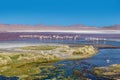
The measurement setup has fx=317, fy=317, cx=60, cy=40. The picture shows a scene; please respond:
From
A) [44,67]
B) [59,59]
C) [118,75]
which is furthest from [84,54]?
[118,75]

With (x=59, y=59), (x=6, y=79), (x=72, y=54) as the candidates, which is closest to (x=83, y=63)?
(x=59, y=59)

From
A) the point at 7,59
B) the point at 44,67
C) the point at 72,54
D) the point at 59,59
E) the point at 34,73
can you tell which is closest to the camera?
the point at 34,73

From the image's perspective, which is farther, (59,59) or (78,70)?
(59,59)

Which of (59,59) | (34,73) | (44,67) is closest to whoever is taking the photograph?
(34,73)

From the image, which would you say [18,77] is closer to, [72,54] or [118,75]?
[118,75]

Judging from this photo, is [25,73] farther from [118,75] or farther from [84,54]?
[84,54]

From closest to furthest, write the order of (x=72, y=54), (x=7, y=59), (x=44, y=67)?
(x=44, y=67) → (x=7, y=59) → (x=72, y=54)

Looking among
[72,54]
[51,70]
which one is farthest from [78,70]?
[72,54]

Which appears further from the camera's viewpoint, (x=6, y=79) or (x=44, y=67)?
(x=44, y=67)

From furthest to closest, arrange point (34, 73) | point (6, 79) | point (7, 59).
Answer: point (7, 59) → point (34, 73) → point (6, 79)
